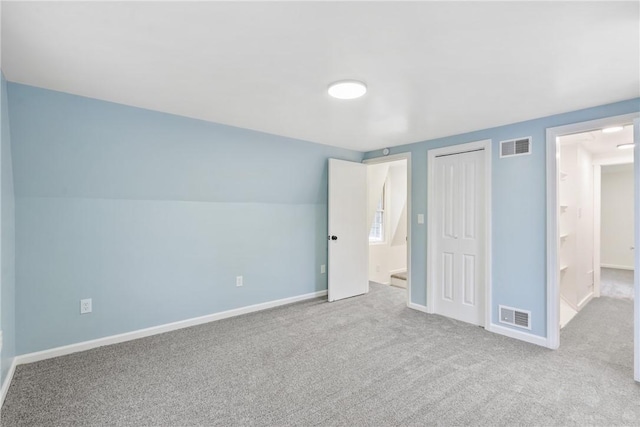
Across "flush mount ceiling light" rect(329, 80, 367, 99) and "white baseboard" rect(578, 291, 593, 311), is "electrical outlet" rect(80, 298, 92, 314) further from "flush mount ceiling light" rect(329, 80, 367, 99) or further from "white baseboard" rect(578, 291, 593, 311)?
"white baseboard" rect(578, 291, 593, 311)

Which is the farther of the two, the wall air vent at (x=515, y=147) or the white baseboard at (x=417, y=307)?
the white baseboard at (x=417, y=307)

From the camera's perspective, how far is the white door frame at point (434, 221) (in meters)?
3.33

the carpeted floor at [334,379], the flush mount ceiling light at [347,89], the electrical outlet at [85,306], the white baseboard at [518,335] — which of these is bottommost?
the carpeted floor at [334,379]

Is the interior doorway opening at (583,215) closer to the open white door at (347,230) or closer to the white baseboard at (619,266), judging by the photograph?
the white baseboard at (619,266)

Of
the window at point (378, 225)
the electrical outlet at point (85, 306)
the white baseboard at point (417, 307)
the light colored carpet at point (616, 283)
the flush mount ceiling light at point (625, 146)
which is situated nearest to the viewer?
the electrical outlet at point (85, 306)

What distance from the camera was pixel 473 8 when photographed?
1.41 m

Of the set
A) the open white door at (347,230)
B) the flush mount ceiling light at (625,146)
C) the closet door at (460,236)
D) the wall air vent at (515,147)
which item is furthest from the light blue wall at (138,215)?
the flush mount ceiling light at (625,146)

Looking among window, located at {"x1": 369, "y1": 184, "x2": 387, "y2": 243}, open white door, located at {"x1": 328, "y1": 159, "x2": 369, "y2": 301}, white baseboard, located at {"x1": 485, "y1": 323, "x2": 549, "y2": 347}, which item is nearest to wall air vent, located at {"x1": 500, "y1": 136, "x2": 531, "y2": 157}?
white baseboard, located at {"x1": 485, "y1": 323, "x2": 549, "y2": 347}

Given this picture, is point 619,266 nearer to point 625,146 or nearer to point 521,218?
point 625,146

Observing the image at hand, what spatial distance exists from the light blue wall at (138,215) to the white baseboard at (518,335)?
2491 millimetres

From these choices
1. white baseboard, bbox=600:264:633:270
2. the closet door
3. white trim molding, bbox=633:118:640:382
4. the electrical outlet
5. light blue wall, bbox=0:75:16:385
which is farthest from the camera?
white baseboard, bbox=600:264:633:270

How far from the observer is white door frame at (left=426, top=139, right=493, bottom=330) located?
3326mm

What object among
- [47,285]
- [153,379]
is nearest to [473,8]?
[153,379]

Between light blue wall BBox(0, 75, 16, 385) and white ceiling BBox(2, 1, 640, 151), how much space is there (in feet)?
1.41
